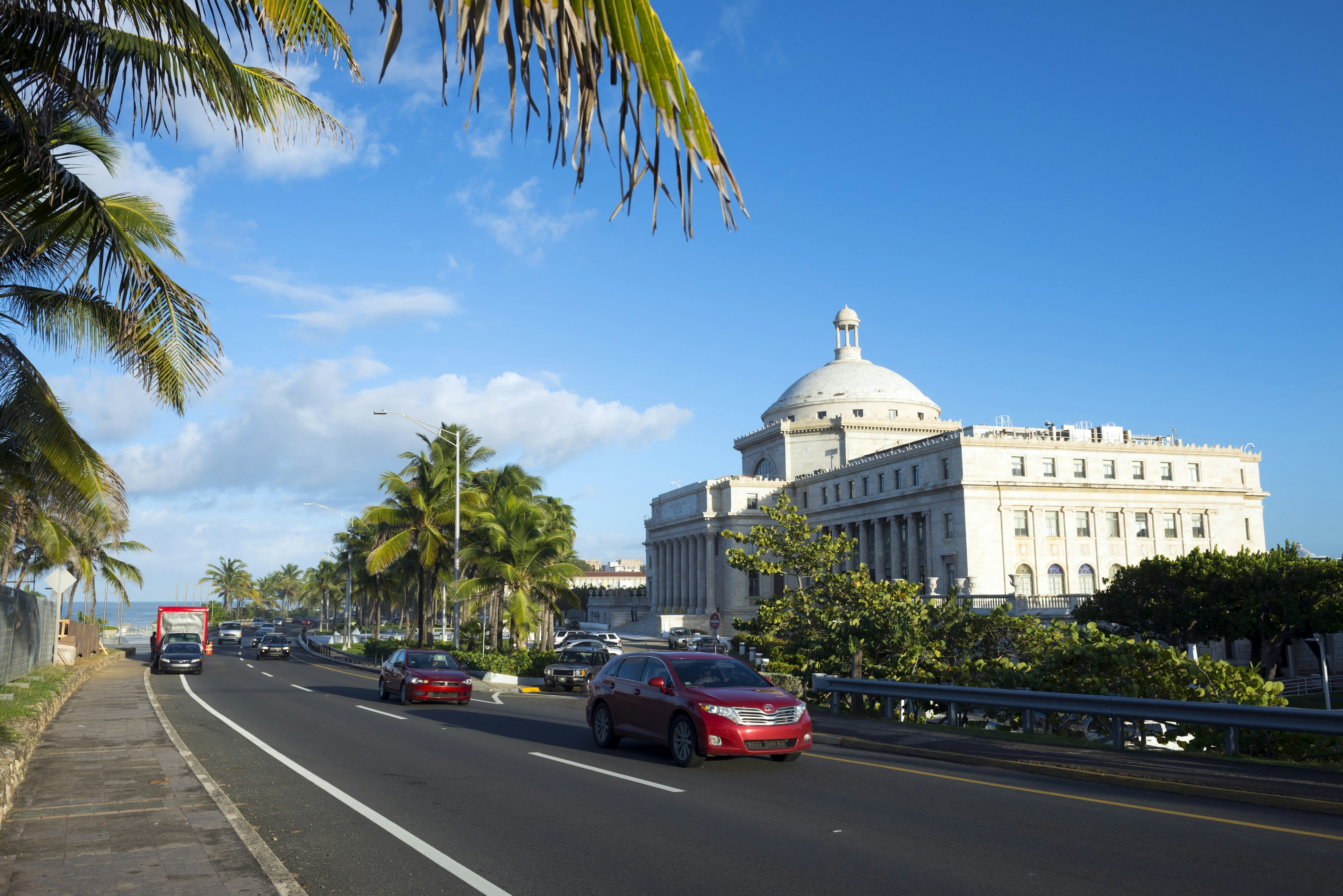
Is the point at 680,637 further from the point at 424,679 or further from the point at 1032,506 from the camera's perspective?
the point at 424,679

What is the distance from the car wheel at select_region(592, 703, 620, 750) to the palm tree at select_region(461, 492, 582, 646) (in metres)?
24.8

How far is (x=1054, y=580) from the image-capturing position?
7231cm

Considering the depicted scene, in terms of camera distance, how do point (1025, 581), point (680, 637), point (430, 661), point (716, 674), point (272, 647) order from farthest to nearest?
point (680, 637) → point (1025, 581) → point (272, 647) → point (430, 661) → point (716, 674)

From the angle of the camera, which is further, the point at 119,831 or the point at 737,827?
the point at 737,827

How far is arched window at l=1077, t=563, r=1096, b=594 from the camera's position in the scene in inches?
2859

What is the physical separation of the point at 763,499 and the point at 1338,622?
204 ft

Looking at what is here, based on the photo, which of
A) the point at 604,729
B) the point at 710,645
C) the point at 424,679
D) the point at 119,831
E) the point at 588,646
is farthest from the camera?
the point at 710,645

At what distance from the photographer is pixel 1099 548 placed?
240 feet

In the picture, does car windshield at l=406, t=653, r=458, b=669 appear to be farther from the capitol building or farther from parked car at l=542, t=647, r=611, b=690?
the capitol building

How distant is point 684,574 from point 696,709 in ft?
308

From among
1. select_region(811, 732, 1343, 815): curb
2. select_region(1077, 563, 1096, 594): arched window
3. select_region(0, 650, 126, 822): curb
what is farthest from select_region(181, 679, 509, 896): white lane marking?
select_region(1077, 563, 1096, 594): arched window

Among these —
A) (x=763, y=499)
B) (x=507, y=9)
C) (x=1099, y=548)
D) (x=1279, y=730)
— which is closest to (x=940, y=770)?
(x=1279, y=730)

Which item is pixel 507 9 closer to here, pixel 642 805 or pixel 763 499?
pixel 642 805

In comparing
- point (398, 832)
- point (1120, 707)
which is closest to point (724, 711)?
point (398, 832)
